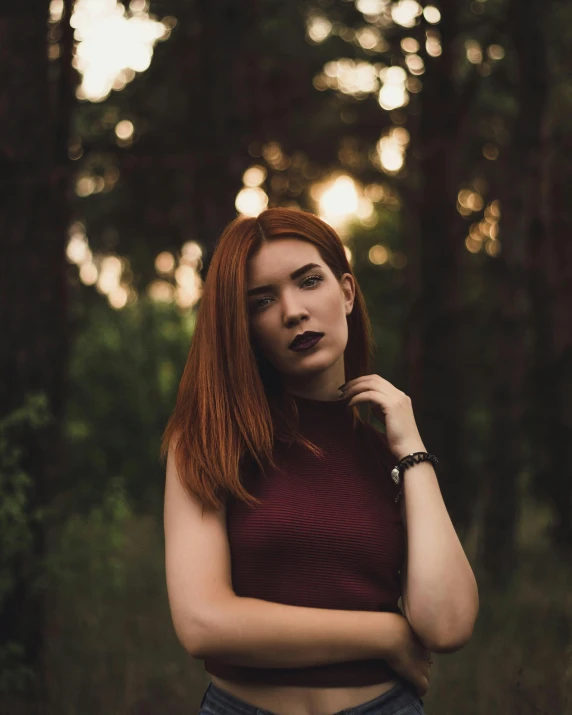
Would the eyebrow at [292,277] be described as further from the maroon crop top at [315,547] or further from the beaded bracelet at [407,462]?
the beaded bracelet at [407,462]

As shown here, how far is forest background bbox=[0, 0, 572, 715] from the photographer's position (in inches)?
211

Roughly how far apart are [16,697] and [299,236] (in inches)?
148

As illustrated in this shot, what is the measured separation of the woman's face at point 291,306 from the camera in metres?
2.55

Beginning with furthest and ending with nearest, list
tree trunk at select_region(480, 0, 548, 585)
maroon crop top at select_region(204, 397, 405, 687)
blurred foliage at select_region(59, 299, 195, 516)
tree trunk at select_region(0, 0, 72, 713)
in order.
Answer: blurred foliage at select_region(59, 299, 195, 516), tree trunk at select_region(480, 0, 548, 585), tree trunk at select_region(0, 0, 72, 713), maroon crop top at select_region(204, 397, 405, 687)

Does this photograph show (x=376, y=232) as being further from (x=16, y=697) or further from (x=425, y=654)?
(x=425, y=654)

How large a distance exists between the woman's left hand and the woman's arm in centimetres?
22

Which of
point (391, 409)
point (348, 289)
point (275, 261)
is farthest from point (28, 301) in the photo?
point (391, 409)

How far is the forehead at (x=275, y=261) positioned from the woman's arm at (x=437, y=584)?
2.55 feet

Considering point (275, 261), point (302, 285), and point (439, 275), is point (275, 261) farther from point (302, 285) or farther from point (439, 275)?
point (439, 275)

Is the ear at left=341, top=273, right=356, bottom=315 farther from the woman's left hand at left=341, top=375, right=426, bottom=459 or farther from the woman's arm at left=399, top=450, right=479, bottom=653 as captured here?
the woman's arm at left=399, top=450, right=479, bottom=653

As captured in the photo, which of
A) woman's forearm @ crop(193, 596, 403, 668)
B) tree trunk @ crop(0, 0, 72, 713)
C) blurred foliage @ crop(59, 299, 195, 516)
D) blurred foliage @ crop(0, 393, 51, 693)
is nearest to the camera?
woman's forearm @ crop(193, 596, 403, 668)

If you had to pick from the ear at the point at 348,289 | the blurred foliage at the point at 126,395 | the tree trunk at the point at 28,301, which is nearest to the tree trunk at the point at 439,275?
the blurred foliage at the point at 126,395

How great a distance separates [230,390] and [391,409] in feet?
1.66

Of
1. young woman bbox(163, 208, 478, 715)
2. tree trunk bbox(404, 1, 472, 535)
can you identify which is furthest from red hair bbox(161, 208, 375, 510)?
tree trunk bbox(404, 1, 472, 535)
